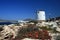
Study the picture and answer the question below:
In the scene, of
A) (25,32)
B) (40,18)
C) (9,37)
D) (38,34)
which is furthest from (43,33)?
(40,18)

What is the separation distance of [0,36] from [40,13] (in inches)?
829

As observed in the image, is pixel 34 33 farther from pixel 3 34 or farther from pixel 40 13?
pixel 40 13

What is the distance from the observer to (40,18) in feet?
143

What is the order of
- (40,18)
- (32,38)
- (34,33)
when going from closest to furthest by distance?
1. (32,38)
2. (34,33)
3. (40,18)

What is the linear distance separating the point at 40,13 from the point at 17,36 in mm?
21410

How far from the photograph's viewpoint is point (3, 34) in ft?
78.9

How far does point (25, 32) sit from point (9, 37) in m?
2.66

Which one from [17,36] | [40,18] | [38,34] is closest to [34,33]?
[38,34]

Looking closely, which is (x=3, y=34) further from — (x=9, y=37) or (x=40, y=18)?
(x=40, y=18)

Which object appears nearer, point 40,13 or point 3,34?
point 3,34

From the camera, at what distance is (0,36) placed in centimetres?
2405

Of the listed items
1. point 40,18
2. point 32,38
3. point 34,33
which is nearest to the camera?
point 32,38

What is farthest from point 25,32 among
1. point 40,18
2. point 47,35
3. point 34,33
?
point 40,18

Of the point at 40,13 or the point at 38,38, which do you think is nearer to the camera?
the point at 38,38
